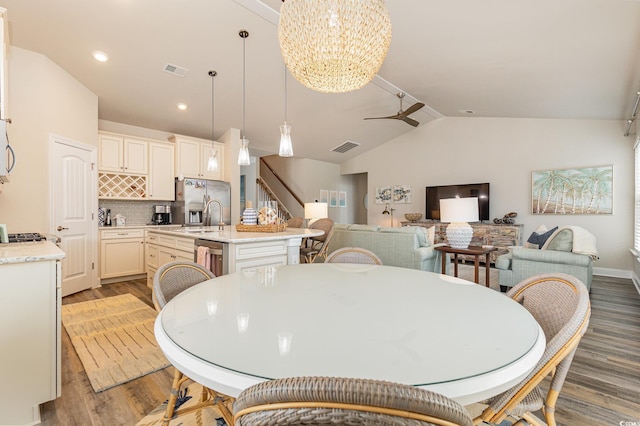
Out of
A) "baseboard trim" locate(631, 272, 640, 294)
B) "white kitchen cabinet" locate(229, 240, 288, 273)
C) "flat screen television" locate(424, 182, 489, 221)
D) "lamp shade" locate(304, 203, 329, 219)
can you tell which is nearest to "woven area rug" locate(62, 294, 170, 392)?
"white kitchen cabinet" locate(229, 240, 288, 273)

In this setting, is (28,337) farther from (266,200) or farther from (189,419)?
(266,200)

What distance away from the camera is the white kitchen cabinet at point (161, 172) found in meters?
5.11

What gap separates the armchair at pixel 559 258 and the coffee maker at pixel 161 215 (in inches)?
217

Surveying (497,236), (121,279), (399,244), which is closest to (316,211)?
(399,244)

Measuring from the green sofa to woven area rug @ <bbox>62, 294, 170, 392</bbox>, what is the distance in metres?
2.83

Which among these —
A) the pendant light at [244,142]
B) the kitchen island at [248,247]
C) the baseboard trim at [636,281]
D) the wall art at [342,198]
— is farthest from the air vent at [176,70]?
the baseboard trim at [636,281]

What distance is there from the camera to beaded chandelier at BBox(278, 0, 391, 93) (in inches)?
54.3

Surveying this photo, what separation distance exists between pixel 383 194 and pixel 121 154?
6.20 metres

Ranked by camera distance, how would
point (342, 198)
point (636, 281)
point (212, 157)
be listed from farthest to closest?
point (342, 198) → point (636, 281) → point (212, 157)

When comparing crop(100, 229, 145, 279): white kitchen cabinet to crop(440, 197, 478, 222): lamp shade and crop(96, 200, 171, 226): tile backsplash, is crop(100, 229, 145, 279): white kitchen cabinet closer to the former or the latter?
crop(96, 200, 171, 226): tile backsplash

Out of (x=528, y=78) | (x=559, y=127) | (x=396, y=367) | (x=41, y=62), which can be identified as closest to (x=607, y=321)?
(x=528, y=78)

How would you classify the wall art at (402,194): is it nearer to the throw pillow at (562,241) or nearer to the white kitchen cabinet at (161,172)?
the throw pillow at (562,241)

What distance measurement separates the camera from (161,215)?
17.9 ft

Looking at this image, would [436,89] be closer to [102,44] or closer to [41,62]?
[102,44]
